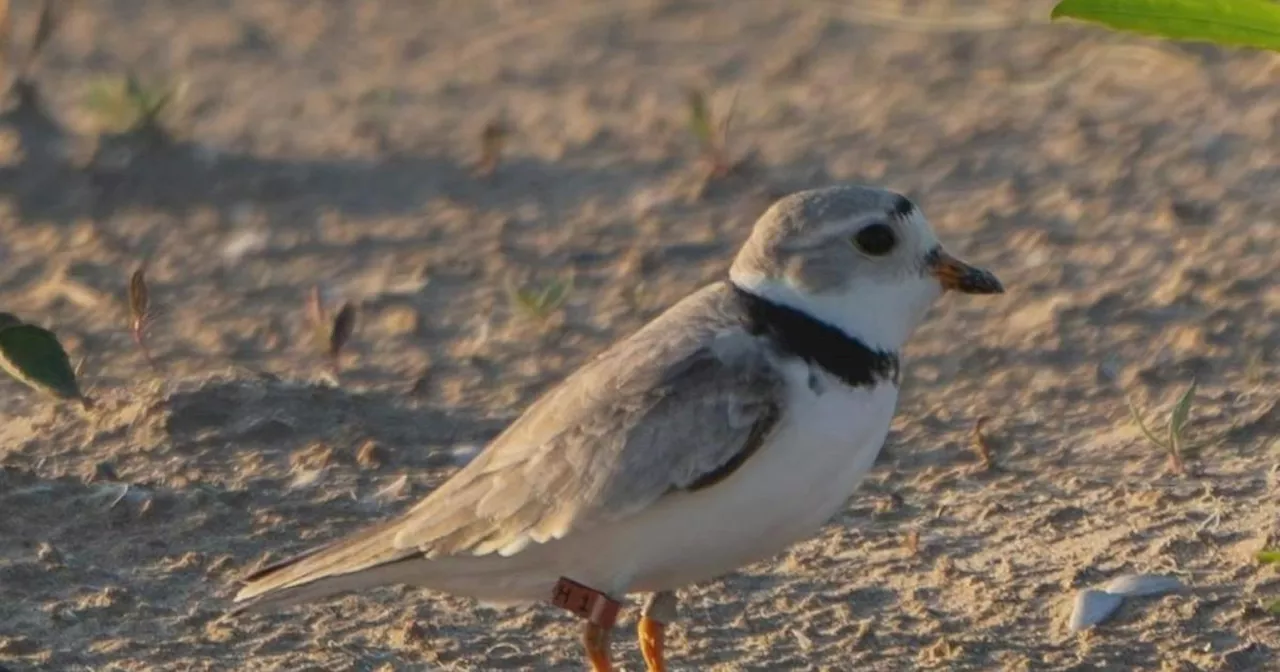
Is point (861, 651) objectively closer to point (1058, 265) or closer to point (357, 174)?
point (1058, 265)

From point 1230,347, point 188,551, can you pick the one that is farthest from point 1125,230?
point 188,551

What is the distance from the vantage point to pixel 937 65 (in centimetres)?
877

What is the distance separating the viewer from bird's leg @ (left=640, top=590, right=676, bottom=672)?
4734 mm

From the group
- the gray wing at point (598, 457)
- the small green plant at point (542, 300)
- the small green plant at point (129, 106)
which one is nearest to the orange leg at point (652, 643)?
the gray wing at point (598, 457)

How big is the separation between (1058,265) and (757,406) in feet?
8.76

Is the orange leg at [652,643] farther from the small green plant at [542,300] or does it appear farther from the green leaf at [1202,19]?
the small green plant at [542,300]

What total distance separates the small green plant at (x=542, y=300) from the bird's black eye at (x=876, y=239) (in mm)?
2039

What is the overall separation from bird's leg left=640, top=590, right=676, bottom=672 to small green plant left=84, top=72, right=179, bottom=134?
12.7 ft

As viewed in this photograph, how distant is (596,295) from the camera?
7059mm

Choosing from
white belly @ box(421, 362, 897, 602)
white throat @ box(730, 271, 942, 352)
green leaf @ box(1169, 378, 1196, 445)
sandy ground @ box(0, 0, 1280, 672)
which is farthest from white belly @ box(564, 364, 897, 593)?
green leaf @ box(1169, 378, 1196, 445)

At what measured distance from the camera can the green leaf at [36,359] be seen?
230 inches

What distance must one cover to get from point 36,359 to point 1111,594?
2.84 metres

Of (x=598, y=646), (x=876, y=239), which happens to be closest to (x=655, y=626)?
(x=598, y=646)

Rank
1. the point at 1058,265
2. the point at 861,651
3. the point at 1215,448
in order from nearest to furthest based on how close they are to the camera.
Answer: the point at 861,651 < the point at 1215,448 < the point at 1058,265
